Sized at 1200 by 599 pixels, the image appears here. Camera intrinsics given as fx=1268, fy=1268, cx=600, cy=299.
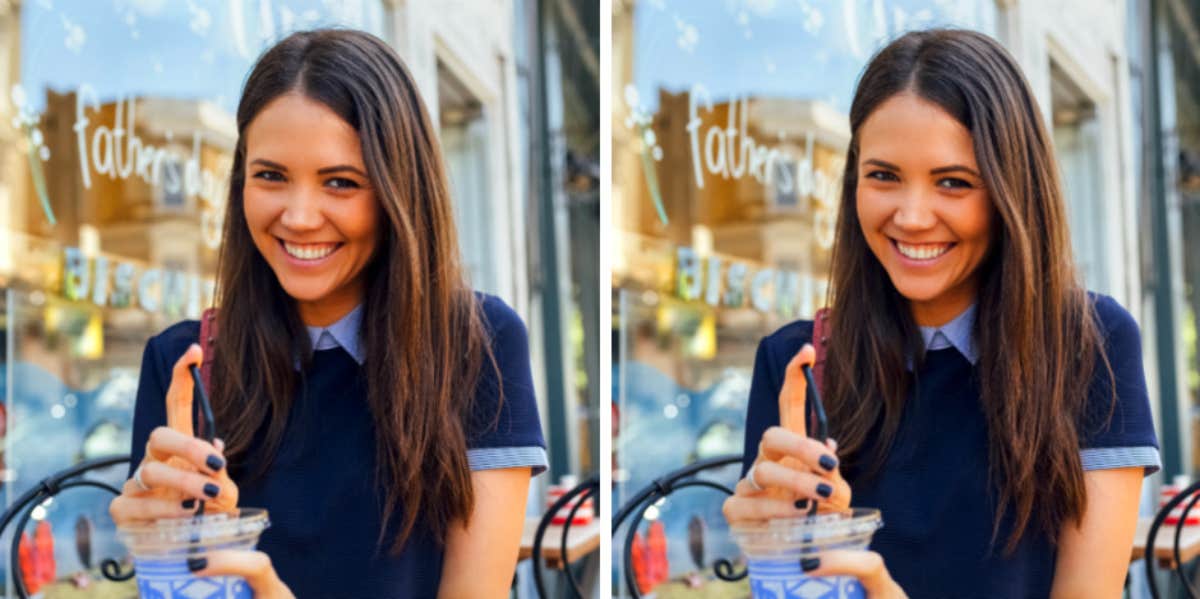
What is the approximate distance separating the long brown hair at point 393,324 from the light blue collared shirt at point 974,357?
79cm

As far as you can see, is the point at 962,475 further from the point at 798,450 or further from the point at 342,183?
the point at 342,183

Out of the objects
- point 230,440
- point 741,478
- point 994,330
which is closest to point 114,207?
point 230,440

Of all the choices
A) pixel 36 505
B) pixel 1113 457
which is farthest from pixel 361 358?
pixel 1113 457

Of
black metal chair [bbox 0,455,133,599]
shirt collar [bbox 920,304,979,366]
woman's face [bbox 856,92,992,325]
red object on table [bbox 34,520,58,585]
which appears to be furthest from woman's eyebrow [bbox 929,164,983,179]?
red object on table [bbox 34,520,58,585]

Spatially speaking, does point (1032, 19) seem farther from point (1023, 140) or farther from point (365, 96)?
point (365, 96)

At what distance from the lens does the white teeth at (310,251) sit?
2158 mm

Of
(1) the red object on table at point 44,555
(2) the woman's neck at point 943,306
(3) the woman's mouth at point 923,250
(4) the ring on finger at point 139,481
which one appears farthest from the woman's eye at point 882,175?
(1) the red object on table at point 44,555

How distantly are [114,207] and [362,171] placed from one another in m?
0.59

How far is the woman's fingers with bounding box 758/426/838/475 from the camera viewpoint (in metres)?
2.12

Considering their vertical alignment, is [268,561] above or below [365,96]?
below

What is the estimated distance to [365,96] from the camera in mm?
2133

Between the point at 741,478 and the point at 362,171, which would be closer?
the point at 362,171

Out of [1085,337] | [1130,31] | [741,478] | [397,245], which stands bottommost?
[741,478]

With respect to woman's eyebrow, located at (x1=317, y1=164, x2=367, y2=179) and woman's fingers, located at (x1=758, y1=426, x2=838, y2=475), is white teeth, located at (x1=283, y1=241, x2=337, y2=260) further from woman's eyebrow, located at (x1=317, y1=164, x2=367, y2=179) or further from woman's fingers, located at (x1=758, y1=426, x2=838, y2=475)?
woman's fingers, located at (x1=758, y1=426, x2=838, y2=475)
